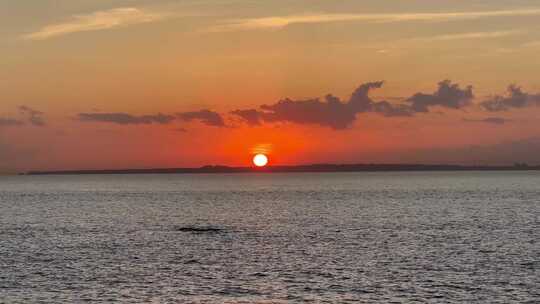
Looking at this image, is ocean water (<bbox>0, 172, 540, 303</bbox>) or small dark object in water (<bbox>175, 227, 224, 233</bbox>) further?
small dark object in water (<bbox>175, 227, 224, 233</bbox>)

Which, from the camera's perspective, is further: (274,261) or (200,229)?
(200,229)

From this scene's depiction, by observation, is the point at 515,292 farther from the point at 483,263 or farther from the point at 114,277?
the point at 114,277

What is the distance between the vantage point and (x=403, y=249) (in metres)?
98.1

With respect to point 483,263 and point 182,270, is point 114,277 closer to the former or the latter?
point 182,270

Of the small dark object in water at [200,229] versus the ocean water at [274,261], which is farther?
the small dark object in water at [200,229]

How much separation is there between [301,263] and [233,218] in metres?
81.1

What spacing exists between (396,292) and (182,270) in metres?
24.2

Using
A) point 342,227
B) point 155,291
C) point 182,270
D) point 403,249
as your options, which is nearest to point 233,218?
point 342,227

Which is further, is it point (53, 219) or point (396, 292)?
point (53, 219)

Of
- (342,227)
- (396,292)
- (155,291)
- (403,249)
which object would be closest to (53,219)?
(342,227)

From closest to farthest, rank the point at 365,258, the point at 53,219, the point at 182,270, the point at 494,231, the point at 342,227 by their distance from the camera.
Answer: the point at 182,270 < the point at 365,258 < the point at 494,231 < the point at 342,227 < the point at 53,219

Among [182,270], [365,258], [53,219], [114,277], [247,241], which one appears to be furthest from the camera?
[53,219]

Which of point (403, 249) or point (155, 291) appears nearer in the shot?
point (155, 291)

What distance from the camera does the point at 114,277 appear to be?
74875mm
